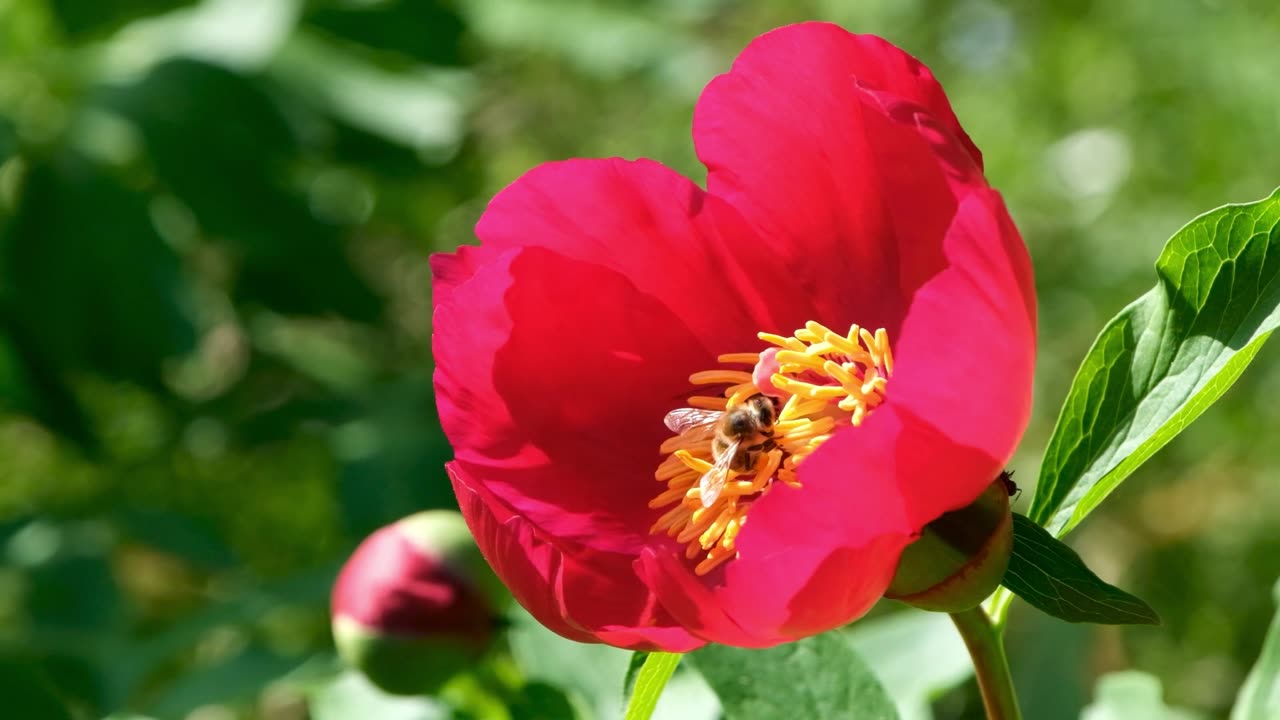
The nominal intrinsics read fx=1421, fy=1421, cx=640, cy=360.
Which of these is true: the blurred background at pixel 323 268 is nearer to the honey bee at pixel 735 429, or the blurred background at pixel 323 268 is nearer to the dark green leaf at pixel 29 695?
the dark green leaf at pixel 29 695

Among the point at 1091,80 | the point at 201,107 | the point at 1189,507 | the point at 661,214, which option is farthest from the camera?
the point at 1091,80

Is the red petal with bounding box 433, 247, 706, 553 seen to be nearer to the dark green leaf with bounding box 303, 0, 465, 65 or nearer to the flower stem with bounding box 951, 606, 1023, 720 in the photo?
the flower stem with bounding box 951, 606, 1023, 720

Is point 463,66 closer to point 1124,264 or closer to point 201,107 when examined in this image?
point 201,107

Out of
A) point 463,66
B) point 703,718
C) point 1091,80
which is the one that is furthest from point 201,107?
point 1091,80

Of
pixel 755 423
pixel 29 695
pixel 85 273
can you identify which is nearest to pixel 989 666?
pixel 755 423

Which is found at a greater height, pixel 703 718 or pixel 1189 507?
pixel 703 718

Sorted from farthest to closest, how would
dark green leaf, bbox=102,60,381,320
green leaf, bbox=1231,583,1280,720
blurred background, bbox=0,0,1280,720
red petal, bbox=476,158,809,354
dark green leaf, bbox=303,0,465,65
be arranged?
dark green leaf, bbox=303,0,465,65, dark green leaf, bbox=102,60,381,320, blurred background, bbox=0,0,1280,720, green leaf, bbox=1231,583,1280,720, red petal, bbox=476,158,809,354

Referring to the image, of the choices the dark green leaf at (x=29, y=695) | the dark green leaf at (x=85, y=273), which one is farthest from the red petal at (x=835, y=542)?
the dark green leaf at (x=85, y=273)

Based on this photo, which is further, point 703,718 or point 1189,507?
point 1189,507

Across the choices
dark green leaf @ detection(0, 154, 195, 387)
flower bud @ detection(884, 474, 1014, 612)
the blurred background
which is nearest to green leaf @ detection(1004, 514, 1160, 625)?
flower bud @ detection(884, 474, 1014, 612)
